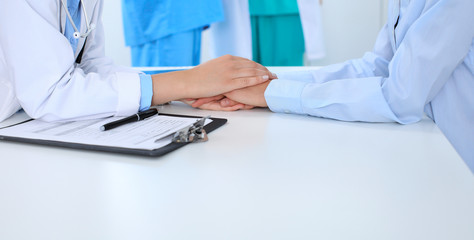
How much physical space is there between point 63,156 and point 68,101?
0.73ft

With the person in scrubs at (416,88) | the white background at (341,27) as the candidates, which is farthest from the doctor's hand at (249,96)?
the white background at (341,27)

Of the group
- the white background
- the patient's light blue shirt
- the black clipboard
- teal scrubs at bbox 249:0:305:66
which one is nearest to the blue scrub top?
teal scrubs at bbox 249:0:305:66

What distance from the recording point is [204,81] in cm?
87

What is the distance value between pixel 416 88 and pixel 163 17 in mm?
1234

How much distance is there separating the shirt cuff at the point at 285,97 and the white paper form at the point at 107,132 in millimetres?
168

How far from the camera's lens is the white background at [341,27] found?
8.30 ft

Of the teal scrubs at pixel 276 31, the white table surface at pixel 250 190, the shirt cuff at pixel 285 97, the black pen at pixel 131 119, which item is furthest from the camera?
the teal scrubs at pixel 276 31

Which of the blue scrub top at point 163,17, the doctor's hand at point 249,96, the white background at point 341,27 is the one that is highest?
the blue scrub top at point 163,17

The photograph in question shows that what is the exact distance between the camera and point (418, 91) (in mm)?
736

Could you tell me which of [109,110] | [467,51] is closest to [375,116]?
[467,51]

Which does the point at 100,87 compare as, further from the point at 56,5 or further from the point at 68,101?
the point at 56,5

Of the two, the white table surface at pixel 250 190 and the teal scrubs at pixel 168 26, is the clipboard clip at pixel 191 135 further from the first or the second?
the teal scrubs at pixel 168 26

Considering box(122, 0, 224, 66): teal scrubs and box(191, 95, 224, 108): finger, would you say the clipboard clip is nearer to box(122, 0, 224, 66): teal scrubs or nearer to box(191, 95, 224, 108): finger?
box(191, 95, 224, 108): finger

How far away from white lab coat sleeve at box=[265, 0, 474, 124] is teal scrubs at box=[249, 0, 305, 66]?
1.36 m
